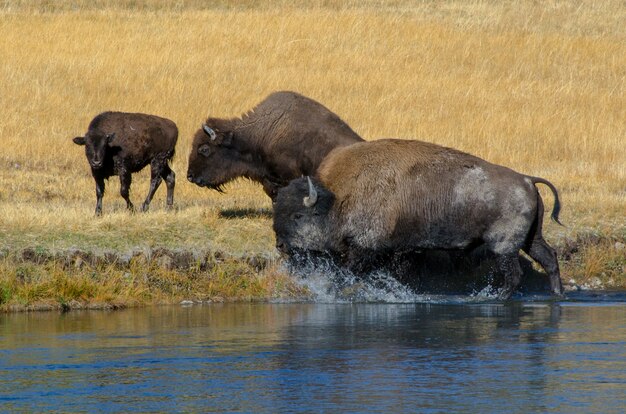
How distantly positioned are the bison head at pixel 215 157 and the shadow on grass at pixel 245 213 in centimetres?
44

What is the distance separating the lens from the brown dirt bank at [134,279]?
12695mm

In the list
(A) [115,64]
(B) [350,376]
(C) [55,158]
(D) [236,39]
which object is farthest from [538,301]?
(D) [236,39]

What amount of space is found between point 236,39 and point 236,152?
16342mm

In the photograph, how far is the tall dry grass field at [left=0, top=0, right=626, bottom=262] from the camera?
1584cm

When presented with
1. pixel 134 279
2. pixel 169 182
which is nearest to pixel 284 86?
pixel 169 182

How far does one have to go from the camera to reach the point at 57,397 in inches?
336

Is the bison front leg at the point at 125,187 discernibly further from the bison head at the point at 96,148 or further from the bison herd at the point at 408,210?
the bison herd at the point at 408,210

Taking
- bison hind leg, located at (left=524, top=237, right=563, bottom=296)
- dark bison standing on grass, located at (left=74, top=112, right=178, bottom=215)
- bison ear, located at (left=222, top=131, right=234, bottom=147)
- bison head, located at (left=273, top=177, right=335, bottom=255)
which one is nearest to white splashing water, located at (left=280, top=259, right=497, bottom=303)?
bison head, located at (left=273, top=177, right=335, bottom=255)

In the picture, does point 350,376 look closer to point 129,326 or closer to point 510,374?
point 510,374

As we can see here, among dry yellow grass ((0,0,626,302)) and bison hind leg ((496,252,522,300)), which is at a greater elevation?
dry yellow grass ((0,0,626,302))

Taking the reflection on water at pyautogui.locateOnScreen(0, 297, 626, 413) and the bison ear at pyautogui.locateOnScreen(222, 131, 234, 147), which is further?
the bison ear at pyautogui.locateOnScreen(222, 131, 234, 147)

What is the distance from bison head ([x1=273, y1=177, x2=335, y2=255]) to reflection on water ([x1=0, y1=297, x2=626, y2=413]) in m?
0.83

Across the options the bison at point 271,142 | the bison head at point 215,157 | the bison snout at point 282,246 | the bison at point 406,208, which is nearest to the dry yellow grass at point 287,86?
the bison head at point 215,157

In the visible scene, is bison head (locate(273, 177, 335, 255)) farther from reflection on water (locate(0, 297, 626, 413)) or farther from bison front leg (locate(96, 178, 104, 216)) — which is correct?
bison front leg (locate(96, 178, 104, 216))
